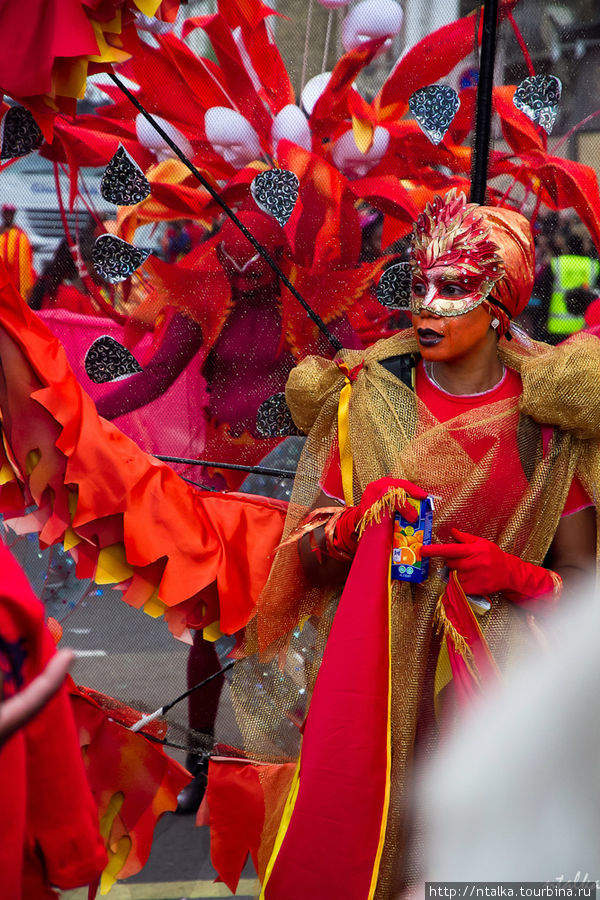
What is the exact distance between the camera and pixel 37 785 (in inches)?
62.3

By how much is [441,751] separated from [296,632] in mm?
497

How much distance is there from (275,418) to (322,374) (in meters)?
0.38

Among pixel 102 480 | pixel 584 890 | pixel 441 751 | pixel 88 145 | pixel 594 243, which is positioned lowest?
pixel 584 890

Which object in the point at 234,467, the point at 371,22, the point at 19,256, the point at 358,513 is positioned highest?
the point at 371,22

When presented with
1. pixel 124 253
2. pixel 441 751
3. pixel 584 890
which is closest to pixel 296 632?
pixel 441 751

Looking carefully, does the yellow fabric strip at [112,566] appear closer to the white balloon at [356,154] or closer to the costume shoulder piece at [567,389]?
the costume shoulder piece at [567,389]

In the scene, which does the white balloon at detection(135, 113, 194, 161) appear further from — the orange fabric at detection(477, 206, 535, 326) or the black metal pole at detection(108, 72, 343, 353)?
the orange fabric at detection(477, 206, 535, 326)

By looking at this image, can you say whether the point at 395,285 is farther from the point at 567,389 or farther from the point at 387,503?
the point at 387,503

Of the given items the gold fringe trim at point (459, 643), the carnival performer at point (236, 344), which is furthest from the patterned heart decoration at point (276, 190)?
the gold fringe trim at point (459, 643)

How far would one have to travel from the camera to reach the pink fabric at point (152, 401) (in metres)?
2.83

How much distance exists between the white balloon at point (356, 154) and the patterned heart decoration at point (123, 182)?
524mm

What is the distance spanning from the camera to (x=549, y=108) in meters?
2.66

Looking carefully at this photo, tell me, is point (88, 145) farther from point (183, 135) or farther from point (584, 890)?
point (584, 890)

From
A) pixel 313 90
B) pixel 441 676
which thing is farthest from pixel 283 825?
pixel 313 90
